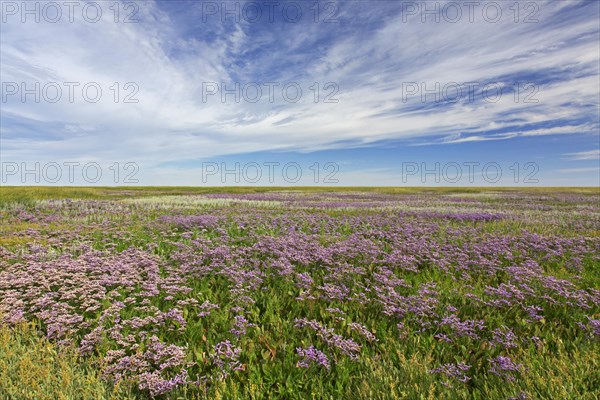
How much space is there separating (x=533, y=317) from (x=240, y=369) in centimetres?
495

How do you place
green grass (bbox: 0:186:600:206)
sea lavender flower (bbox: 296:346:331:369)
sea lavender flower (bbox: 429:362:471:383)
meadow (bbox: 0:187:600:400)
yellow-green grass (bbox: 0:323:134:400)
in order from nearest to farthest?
yellow-green grass (bbox: 0:323:134:400) → meadow (bbox: 0:187:600:400) → sea lavender flower (bbox: 429:362:471:383) → sea lavender flower (bbox: 296:346:331:369) → green grass (bbox: 0:186:600:206)

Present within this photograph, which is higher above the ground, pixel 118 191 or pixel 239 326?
pixel 118 191

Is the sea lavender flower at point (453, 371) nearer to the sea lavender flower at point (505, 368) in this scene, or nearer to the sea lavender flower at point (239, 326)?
the sea lavender flower at point (505, 368)

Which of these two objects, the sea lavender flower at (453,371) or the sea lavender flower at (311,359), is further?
the sea lavender flower at (311,359)

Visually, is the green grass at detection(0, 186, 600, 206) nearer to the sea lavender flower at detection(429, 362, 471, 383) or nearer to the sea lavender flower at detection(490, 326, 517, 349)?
the sea lavender flower at detection(429, 362, 471, 383)

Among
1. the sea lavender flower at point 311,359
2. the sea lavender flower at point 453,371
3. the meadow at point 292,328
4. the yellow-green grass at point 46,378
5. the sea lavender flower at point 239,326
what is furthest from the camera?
the sea lavender flower at point 239,326

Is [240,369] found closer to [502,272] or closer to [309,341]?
[309,341]

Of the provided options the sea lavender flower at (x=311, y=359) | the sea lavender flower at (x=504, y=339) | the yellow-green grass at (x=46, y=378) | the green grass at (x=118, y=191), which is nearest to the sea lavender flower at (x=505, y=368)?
the sea lavender flower at (x=504, y=339)

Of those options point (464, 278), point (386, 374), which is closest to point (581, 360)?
point (386, 374)

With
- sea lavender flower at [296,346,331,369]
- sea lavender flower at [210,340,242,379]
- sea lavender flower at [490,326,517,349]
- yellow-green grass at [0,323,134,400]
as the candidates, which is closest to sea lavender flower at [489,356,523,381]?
sea lavender flower at [490,326,517,349]

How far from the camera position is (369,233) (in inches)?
438

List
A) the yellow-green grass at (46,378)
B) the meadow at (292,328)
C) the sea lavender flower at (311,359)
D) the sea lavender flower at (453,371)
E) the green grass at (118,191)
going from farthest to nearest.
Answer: the green grass at (118,191) → the sea lavender flower at (311,359) → the sea lavender flower at (453,371) → the meadow at (292,328) → the yellow-green grass at (46,378)

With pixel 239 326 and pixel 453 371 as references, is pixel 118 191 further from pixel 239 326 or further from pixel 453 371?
pixel 453 371

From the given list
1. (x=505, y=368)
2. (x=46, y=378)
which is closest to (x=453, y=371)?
(x=505, y=368)
